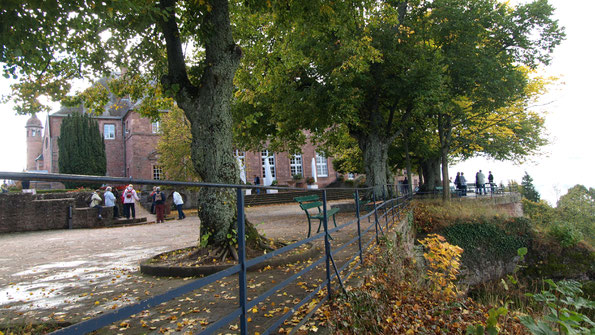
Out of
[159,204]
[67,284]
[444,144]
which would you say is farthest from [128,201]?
[444,144]

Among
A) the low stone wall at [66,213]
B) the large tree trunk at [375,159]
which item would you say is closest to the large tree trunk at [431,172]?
the large tree trunk at [375,159]

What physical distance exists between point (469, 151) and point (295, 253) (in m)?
21.1

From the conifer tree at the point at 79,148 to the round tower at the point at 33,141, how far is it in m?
29.2

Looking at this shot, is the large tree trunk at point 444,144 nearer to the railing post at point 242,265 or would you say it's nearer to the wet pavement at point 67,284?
the wet pavement at point 67,284

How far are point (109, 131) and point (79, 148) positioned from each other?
200 inches

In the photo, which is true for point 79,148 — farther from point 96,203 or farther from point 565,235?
point 565,235

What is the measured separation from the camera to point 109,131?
129 feet

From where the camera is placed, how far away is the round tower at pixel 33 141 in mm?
57281

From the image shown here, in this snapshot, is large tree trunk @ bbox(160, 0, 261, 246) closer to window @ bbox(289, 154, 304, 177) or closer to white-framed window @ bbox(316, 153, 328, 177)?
window @ bbox(289, 154, 304, 177)

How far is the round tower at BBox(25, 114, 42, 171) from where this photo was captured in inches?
2255

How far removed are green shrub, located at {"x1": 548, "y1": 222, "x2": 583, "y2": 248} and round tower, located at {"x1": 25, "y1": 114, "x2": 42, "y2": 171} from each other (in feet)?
221

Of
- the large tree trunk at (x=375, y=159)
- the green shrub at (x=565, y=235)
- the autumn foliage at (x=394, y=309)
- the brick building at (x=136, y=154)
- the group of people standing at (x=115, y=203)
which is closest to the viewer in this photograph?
the autumn foliage at (x=394, y=309)

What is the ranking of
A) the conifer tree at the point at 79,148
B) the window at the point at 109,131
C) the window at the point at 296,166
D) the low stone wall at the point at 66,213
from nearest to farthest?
1. the low stone wall at the point at 66,213
2. the conifer tree at the point at 79,148
3. the window at the point at 109,131
4. the window at the point at 296,166

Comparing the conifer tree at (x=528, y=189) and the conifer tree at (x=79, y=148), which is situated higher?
the conifer tree at (x=79, y=148)
